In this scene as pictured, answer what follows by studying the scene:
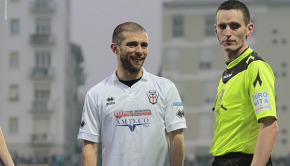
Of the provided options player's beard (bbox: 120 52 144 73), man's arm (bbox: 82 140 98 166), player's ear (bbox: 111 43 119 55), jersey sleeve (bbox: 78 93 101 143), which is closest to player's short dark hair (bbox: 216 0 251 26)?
player's beard (bbox: 120 52 144 73)

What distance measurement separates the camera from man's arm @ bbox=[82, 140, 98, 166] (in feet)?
19.8

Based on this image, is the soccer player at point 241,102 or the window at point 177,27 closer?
the soccer player at point 241,102

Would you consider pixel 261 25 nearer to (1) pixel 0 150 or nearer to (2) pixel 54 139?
(2) pixel 54 139

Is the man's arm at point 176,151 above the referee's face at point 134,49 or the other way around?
the other way around

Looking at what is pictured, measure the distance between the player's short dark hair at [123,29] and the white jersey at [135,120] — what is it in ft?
1.45

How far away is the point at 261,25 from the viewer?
80000mm

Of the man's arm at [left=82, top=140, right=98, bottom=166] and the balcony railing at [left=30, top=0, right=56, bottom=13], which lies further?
the balcony railing at [left=30, top=0, right=56, bottom=13]

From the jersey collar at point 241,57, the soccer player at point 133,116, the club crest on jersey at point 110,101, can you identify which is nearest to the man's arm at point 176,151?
the soccer player at point 133,116

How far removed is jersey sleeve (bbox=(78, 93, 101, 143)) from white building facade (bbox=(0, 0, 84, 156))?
2712 inches

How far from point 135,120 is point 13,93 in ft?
237

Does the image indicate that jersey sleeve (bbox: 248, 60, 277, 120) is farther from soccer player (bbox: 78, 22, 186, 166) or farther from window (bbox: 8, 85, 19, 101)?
window (bbox: 8, 85, 19, 101)

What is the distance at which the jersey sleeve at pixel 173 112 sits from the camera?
598cm

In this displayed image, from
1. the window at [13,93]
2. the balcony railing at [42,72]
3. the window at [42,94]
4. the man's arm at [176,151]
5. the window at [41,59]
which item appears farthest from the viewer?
the window at [41,59]

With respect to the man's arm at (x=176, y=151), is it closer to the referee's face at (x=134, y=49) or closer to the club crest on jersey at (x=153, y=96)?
the club crest on jersey at (x=153, y=96)
